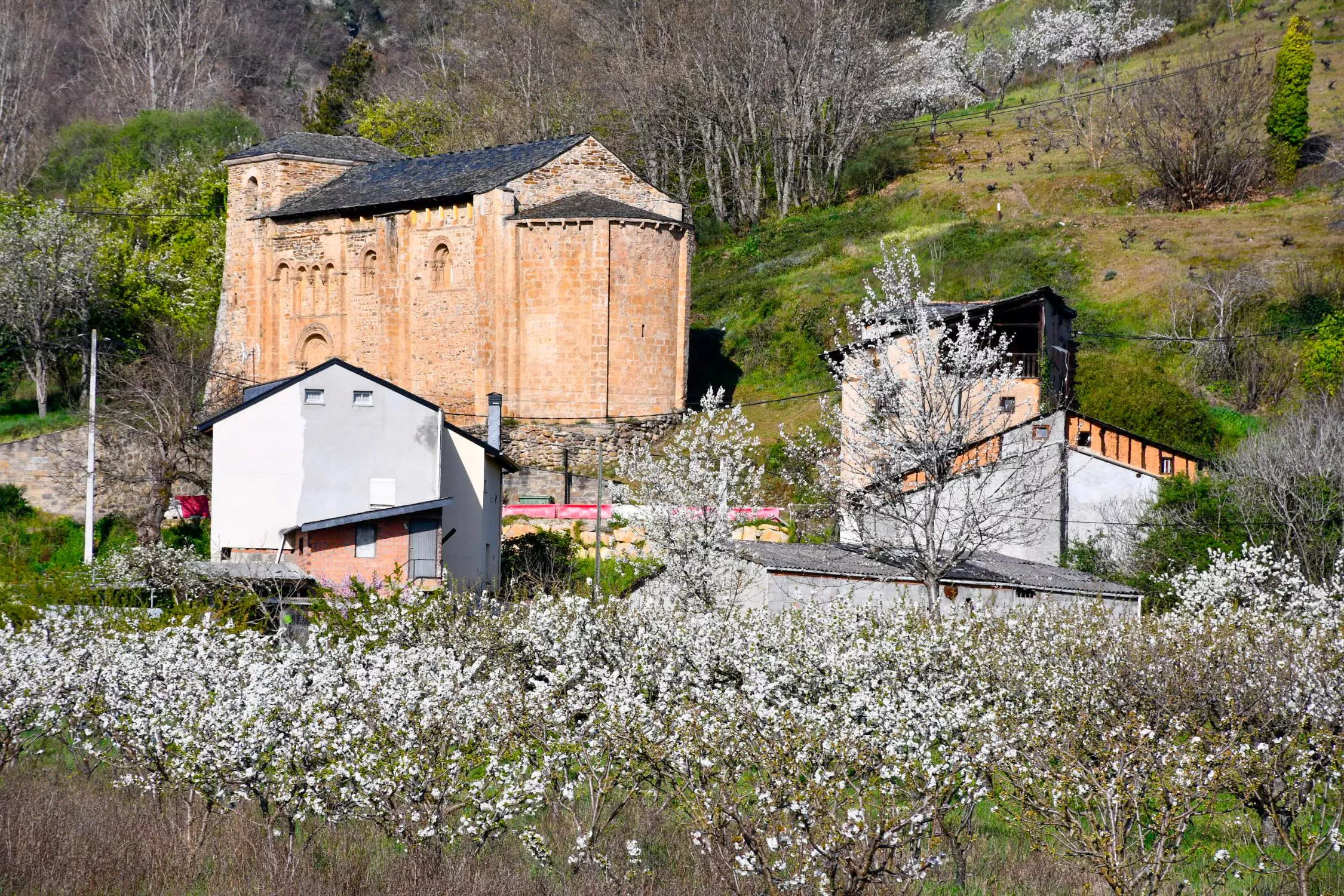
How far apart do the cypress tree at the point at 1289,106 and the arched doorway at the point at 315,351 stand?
32.8m

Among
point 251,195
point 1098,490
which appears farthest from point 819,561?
point 251,195

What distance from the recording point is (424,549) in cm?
2972

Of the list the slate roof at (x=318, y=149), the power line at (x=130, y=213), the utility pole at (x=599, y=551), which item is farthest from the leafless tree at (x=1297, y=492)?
the power line at (x=130, y=213)

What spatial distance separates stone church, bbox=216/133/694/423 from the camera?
41062 mm

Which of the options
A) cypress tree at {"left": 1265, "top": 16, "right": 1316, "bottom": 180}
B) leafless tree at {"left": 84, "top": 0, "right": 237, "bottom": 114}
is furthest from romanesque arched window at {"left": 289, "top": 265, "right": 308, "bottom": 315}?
leafless tree at {"left": 84, "top": 0, "right": 237, "bottom": 114}

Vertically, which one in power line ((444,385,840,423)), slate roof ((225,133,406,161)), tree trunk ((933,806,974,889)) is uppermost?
slate roof ((225,133,406,161))

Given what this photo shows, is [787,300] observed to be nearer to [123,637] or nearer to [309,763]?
[123,637]

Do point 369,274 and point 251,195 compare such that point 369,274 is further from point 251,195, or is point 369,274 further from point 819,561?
point 819,561

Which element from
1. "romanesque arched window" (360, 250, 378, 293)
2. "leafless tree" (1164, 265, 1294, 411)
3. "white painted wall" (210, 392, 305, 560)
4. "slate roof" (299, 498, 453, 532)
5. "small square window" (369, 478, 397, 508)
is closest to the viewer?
"slate roof" (299, 498, 453, 532)

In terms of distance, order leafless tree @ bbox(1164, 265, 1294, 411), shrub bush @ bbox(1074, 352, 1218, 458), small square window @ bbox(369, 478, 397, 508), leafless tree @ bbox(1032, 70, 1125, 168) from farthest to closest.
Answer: leafless tree @ bbox(1032, 70, 1125, 168)
leafless tree @ bbox(1164, 265, 1294, 411)
shrub bush @ bbox(1074, 352, 1218, 458)
small square window @ bbox(369, 478, 397, 508)

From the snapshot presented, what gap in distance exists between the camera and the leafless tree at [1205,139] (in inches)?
2067

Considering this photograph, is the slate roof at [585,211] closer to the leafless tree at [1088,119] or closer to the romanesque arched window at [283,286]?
the romanesque arched window at [283,286]

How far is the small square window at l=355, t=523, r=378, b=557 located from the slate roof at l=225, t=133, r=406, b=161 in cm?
2255

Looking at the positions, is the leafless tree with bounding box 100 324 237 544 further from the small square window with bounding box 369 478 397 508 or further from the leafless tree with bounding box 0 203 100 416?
the small square window with bounding box 369 478 397 508
